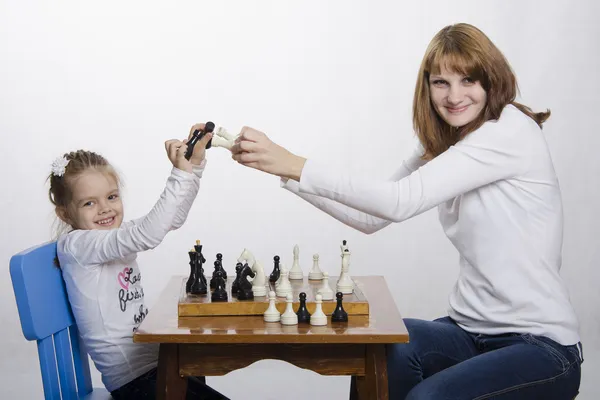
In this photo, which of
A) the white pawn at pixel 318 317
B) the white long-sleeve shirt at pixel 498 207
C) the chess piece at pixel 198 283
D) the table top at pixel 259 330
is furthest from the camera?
the chess piece at pixel 198 283

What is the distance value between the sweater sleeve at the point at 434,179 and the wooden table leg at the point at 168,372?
1.79 ft

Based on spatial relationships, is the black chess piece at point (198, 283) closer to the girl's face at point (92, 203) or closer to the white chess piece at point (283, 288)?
the white chess piece at point (283, 288)

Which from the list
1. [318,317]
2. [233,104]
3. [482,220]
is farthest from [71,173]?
[233,104]

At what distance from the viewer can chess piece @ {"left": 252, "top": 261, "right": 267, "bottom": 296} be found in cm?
237

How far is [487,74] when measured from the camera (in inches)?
95.8

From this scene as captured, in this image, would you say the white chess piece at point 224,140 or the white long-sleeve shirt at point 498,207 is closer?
the white long-sleeve shirt at point 498,207

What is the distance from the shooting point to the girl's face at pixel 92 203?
2734mm

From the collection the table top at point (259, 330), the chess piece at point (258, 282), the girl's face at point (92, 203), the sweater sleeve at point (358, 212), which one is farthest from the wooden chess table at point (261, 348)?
the girl's face at point (92, 203)

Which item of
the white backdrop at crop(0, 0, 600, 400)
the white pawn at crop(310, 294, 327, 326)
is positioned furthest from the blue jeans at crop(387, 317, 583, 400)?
the white backdrop at crop(0, 0, 600, 400)

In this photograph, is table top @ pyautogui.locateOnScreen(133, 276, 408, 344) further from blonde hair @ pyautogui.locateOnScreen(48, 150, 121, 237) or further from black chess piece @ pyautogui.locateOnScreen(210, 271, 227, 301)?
blonde hair @ pyautogui.locateOnScreen(48, 150, 121, 237)

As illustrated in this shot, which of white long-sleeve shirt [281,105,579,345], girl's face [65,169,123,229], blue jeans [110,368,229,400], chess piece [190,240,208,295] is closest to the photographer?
white long-sleeve shirt [281,105,579,345]

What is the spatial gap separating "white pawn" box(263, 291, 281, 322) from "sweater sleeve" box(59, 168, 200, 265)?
0.48 m

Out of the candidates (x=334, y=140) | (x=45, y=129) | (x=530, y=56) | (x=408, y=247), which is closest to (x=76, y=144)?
(x=45, y=129)

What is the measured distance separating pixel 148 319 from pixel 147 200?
2769 millimetres
